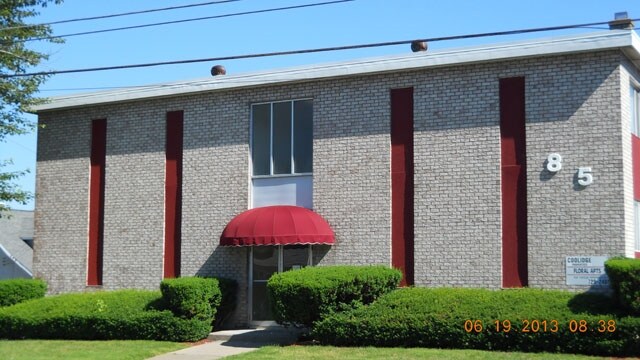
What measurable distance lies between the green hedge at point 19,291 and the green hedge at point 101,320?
977 millimetres

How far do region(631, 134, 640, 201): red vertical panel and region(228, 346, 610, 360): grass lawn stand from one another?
19.3 ft

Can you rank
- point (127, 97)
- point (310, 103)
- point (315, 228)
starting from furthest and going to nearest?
point (127, 97)
point (310, 103)
point (315, 228)

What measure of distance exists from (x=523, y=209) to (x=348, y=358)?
627cm

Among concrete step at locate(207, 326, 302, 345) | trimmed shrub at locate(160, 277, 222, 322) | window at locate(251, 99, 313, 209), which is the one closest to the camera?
concrete step at locate(207, 326, 302, 345)

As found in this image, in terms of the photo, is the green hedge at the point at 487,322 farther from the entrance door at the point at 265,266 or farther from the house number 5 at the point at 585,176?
the entrance door at the point at 265,266

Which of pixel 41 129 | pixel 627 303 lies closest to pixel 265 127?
pixel 41 129

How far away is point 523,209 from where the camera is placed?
19.6m

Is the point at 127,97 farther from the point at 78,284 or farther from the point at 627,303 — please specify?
the point at 627,303

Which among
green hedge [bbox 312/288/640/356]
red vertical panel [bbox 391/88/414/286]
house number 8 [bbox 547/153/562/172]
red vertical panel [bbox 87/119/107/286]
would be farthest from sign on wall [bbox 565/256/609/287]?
red vertical panel [bbox 87/119/107/286]

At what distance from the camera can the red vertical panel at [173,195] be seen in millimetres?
23922

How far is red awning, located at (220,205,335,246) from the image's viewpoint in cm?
2088

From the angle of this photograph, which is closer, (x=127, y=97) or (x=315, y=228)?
(x=315, y=228)

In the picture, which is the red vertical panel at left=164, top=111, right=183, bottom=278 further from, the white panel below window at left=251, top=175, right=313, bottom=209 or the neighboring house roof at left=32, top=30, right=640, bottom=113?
the white panel below window at left=251, top=175, right=313, bottom=209

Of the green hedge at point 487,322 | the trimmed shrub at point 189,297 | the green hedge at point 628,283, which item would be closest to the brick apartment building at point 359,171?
the trimmed shrub at point 189,297
